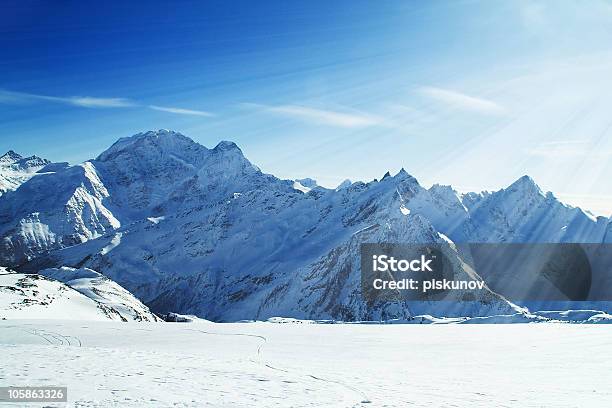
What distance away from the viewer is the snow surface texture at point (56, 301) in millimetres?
86062

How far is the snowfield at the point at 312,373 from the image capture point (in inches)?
672

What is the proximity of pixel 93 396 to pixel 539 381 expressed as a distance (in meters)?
18.5

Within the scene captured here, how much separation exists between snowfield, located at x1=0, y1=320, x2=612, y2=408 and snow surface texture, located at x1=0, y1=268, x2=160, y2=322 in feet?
190

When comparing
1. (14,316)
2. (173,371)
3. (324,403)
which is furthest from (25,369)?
(14,316)

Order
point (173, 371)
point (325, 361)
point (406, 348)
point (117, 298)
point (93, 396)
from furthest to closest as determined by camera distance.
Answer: point (117, 298) → point (406, 348) → point (325, 361) → point (173, 371) → point (93, 396)

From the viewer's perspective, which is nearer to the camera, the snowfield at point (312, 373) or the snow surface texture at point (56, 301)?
the snowfield at point (312, 373)

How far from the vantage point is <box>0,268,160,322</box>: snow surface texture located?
3388 inches

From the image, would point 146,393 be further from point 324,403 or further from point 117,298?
point 117,298

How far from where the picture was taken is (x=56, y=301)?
10512cm

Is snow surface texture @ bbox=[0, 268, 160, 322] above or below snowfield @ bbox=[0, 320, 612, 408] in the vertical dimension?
below

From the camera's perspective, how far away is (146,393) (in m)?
16.7

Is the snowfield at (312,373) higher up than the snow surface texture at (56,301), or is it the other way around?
the snowfield at (312,373)

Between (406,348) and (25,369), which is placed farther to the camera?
(406,348)

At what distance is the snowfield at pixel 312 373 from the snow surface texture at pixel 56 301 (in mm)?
57781
